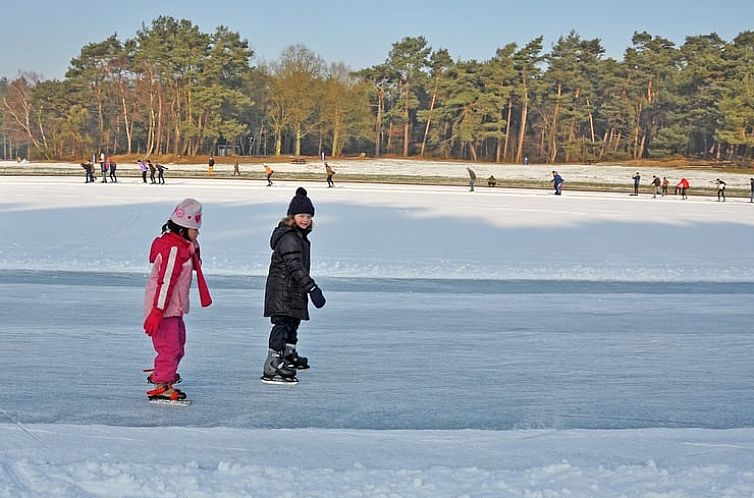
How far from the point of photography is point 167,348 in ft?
17.1

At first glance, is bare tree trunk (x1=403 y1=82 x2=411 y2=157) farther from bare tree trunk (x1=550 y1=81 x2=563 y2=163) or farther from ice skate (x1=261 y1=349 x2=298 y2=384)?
ice skate (x1=261 y1=349 x2=298 y2=384)

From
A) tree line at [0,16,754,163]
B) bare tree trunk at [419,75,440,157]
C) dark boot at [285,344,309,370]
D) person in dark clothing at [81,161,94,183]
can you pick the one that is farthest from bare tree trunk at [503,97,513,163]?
dark boot at [285,344,309,370]

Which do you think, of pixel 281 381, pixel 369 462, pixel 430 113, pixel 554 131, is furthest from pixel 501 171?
pixel 369 462

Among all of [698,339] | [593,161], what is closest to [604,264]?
[698,339]

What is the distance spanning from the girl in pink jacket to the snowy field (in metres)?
0.26

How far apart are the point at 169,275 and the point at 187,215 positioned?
0.39 metres

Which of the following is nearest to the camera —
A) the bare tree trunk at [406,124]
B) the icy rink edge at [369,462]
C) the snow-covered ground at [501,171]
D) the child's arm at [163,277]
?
the icy rink edge at [369,462]

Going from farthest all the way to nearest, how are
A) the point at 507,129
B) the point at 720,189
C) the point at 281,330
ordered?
the point at 507,129 < the point at 720,189 < the point at 281,330

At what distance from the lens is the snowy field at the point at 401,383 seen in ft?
12.9

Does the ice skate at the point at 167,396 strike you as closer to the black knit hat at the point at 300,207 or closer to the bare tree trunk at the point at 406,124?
the black knit hat at the point at 300,207

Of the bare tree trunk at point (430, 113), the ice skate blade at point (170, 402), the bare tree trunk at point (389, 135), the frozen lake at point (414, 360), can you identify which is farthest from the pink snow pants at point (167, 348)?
the bare tree trunk at point (389, 135)

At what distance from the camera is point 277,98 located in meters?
83.1

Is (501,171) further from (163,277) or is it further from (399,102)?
(163,277)

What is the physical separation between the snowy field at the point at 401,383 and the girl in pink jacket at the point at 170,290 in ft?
0.84
